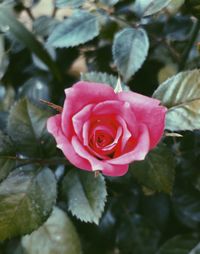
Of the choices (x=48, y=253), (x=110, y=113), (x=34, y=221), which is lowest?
(x=48, y=253)

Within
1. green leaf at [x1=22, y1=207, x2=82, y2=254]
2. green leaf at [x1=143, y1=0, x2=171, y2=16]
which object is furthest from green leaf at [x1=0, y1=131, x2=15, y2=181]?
green leaf at [x1=143, y1=0, x2=171, y2=16]

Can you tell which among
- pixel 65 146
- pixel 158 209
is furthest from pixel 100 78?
pixel 158 209

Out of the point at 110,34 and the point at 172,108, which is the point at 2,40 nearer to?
the point at 110,34

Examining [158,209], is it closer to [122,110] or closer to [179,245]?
[179,245]

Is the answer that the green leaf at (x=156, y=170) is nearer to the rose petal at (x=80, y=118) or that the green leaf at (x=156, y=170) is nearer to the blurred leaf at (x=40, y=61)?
the rose petal at (x=80, y=118)

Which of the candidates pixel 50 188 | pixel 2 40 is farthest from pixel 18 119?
pixel 2 40

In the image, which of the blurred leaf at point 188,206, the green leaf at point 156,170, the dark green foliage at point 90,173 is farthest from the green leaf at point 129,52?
the blurred leaf at point 188,206
